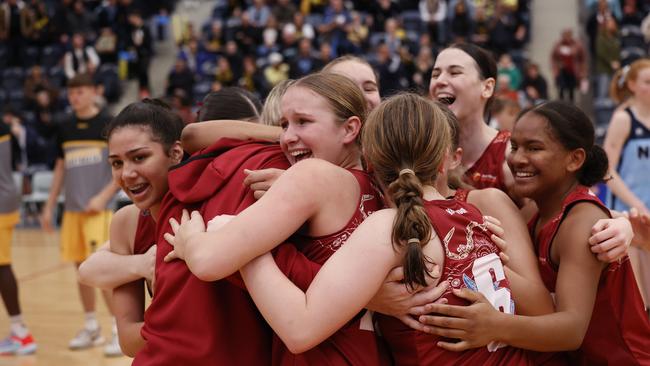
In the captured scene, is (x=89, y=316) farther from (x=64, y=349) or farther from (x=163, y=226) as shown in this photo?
(x=163, y=226)

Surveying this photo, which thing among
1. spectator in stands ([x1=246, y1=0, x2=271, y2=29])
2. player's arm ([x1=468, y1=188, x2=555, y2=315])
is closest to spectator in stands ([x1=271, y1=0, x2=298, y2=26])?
spectator in stands ([x1=246, y1=0, x2=271, y2=29])

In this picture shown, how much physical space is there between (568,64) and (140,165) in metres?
11.9

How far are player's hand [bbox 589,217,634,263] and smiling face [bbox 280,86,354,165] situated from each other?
79 centimetres

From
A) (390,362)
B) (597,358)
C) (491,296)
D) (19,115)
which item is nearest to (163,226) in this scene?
(390,362)

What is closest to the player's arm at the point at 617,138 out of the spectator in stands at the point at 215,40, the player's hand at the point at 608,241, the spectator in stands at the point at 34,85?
the player's hand at the point at 608,241

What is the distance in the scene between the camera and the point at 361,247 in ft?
6.66

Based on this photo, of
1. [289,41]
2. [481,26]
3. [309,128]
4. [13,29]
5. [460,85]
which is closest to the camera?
[309,128]

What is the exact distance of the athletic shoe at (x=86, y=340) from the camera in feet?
19.6

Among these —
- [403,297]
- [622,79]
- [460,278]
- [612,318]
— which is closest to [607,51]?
[622,79]

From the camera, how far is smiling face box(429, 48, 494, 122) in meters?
3.39

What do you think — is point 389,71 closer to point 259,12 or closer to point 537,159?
point 259,12

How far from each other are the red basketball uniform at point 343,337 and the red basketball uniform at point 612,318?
644 mm

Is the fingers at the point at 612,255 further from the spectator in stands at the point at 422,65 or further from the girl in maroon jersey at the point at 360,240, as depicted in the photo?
the spectator in stands at the point at 422,65

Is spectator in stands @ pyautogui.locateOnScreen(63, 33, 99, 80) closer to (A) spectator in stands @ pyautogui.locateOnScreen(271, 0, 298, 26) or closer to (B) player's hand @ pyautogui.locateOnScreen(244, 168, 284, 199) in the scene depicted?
(A) spectator in stands @ pyautogui.locateOnScreen(271, 0, 298, 26)
